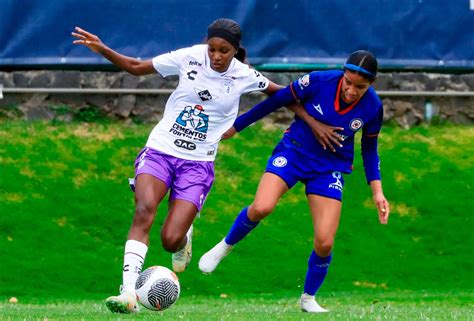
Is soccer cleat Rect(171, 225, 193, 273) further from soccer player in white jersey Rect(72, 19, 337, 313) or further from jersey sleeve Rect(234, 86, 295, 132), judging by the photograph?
jersey sleeve Rect(234, 86, 295, 132)

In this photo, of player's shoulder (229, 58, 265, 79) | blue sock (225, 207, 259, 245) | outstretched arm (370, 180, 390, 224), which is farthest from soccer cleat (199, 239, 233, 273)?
player's shoulder (229, 58, 265, 79)

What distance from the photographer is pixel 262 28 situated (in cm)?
1684

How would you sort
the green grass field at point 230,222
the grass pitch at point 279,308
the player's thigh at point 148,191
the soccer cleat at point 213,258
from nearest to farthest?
the grass pitch at point 279,308 < the player's thigh at point 148,191 < the soccer cleat at point 213,258 < the green grass field at point 230,222

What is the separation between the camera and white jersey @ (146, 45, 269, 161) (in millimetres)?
10336

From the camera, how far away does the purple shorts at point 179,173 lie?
10242mm

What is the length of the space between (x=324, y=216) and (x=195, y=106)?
134 cm

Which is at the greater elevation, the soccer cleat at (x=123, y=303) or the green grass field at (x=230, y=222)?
the green grass field at (x=230, y=222)

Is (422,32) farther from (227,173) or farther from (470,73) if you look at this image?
(227,173)

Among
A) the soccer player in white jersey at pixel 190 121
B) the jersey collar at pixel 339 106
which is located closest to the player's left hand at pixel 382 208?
the soccer player in white jersey at pixel 190 121

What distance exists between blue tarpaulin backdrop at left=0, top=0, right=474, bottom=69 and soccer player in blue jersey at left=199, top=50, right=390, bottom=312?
609 centimetres

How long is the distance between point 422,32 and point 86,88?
4446 millimetres

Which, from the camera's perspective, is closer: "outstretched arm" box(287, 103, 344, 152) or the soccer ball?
the soccer ball

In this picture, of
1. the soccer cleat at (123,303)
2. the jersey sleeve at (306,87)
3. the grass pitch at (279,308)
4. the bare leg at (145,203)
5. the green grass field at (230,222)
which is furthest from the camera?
the green grass field at (230,222)

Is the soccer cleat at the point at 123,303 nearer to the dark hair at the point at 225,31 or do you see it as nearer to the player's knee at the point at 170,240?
the player's knee at the point at 170,240
